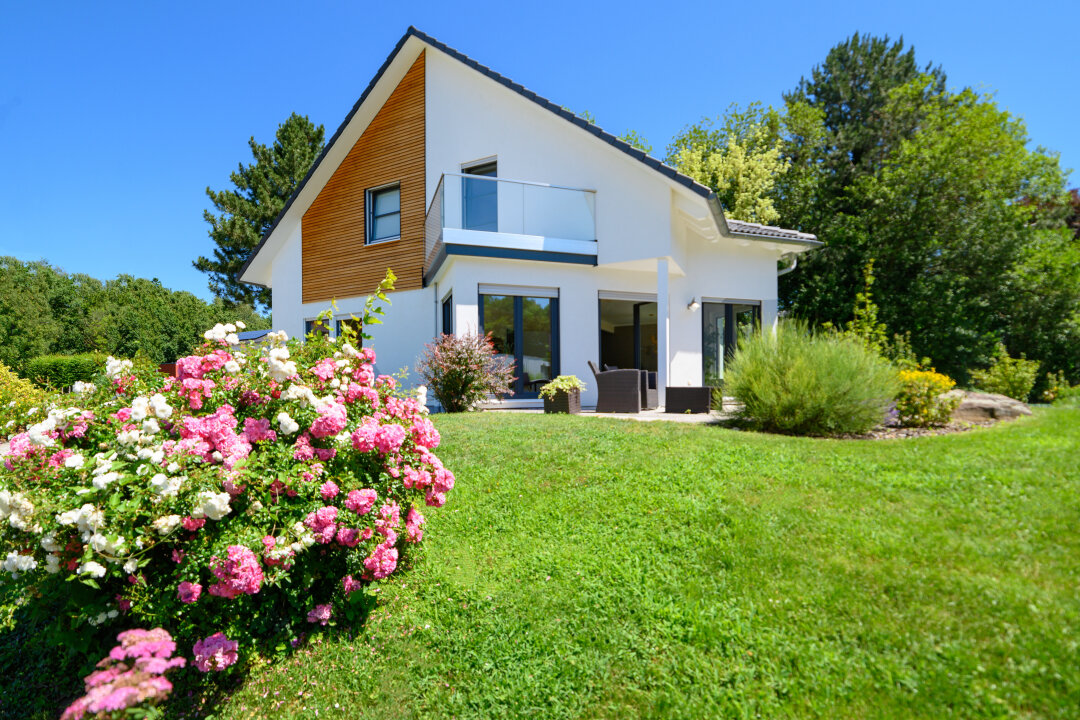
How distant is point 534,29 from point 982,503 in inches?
534

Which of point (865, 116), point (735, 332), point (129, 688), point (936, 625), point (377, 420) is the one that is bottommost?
point (936, 625)

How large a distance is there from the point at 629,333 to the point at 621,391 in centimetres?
401

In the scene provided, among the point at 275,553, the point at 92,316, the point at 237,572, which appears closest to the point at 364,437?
the point at 275,553

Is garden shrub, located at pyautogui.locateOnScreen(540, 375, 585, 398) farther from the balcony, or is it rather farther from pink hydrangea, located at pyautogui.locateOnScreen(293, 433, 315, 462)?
pink hydrangea, located at pyautogui.locateOnScreen(293, 433, 315, 462)

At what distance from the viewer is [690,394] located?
383 inches

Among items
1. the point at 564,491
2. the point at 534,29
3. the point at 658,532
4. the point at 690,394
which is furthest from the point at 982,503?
the point at 534,29

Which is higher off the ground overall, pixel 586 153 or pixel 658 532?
pixel 586 153

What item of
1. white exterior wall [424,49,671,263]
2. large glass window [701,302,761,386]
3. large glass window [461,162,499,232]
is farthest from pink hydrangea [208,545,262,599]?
large glass window [701,302,761,386]

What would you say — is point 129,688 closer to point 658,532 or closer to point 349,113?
point 658,532

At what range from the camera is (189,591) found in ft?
9.51

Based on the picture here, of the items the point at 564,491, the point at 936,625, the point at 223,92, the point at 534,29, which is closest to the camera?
the point at 936,625

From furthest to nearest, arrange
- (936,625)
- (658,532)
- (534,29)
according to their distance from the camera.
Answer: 1. (534,29)
2. (658,532)
3. (936,625)

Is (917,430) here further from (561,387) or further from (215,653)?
(215,653)

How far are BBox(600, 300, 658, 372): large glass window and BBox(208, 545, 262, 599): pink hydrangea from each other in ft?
36.4
